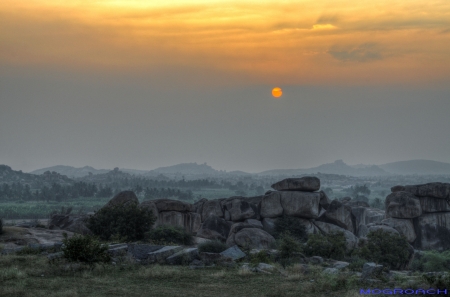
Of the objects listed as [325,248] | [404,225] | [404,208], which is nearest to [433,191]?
[404,208]

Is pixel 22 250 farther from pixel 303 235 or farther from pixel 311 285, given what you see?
pixel 303 235

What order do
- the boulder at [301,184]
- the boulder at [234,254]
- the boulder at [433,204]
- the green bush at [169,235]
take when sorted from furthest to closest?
the boulder at [433,204] → the boulder at [301,184] → the green bush at [169,235] → the boulder at [234,254]

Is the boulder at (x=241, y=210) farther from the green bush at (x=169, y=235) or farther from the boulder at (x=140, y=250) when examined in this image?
the boulder at (x=140, y=250)

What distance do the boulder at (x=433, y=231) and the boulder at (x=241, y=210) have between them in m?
17.4

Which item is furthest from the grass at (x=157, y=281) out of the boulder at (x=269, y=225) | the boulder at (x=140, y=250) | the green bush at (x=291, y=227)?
the boulder at (x=269, y=225)

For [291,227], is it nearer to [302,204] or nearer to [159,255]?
[302,204]

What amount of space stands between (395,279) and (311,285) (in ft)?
12.6

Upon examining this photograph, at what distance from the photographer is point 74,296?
17578 mm

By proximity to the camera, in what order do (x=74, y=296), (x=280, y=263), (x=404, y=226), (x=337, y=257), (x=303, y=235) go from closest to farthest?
(x=74, y=296), (x=280, y=263), (x=337, y=257), (x=303, y=235), (x=404, y=226)

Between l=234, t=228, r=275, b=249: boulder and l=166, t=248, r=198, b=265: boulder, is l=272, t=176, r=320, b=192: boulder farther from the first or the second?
l=166, t=248, r=198, b=265: boulder

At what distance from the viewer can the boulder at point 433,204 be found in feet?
192

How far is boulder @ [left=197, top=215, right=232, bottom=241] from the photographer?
1934 inches

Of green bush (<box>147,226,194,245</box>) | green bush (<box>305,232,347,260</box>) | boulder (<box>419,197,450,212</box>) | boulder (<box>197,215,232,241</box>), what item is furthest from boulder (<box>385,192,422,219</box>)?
Answer: green bush (<box>147,226,194,245</box>)

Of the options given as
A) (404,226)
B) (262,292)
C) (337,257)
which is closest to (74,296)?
(262,292)
